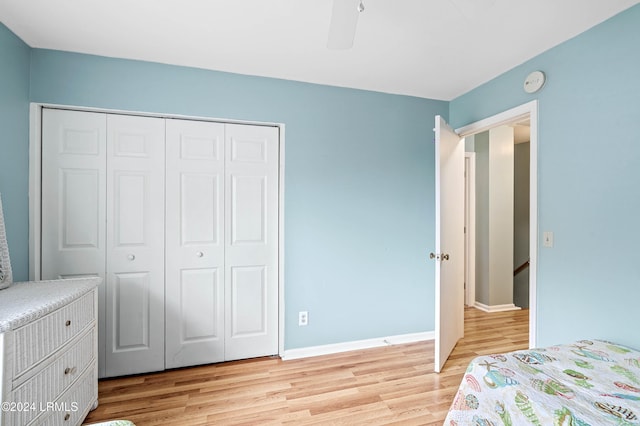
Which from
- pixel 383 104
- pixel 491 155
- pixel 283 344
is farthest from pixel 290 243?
pixel 491 155

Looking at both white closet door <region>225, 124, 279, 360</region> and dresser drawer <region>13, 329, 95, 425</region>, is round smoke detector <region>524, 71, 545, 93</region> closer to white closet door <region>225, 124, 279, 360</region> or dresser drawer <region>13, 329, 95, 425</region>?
white closet door <region>225, 124, 279, 360</region>

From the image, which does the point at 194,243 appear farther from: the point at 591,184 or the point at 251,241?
the point at 591,184

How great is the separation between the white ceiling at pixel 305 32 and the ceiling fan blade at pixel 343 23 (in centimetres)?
37

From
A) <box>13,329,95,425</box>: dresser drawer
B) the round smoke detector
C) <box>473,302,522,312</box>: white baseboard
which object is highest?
the round smoke detector

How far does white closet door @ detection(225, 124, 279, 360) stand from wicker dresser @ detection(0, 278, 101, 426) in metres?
0.92

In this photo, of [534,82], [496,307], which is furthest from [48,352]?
[496,307]

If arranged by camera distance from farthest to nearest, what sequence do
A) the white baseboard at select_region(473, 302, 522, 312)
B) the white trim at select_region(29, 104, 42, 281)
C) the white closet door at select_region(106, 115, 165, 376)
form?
the white baseboard at select_region(473, 302, 522, 312), the white closet door at select_region(106, 115, 165, 376), the white trim at select_region(29, 104, 42, 281)

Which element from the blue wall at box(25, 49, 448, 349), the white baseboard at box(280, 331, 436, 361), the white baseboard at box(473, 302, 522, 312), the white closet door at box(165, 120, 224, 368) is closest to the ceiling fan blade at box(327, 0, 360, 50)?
the blue wall at box(25, 49, 448, 349)

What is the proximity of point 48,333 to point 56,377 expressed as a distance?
0.24 m

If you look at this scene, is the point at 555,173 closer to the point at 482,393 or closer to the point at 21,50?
the point at 482,393

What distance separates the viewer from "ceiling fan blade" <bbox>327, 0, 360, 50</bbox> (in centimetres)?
119

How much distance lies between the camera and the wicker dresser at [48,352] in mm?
1212

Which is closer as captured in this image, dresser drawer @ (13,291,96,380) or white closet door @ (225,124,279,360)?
dresser drawer @ (13,291,96,380)

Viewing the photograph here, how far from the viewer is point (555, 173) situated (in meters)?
2.00
